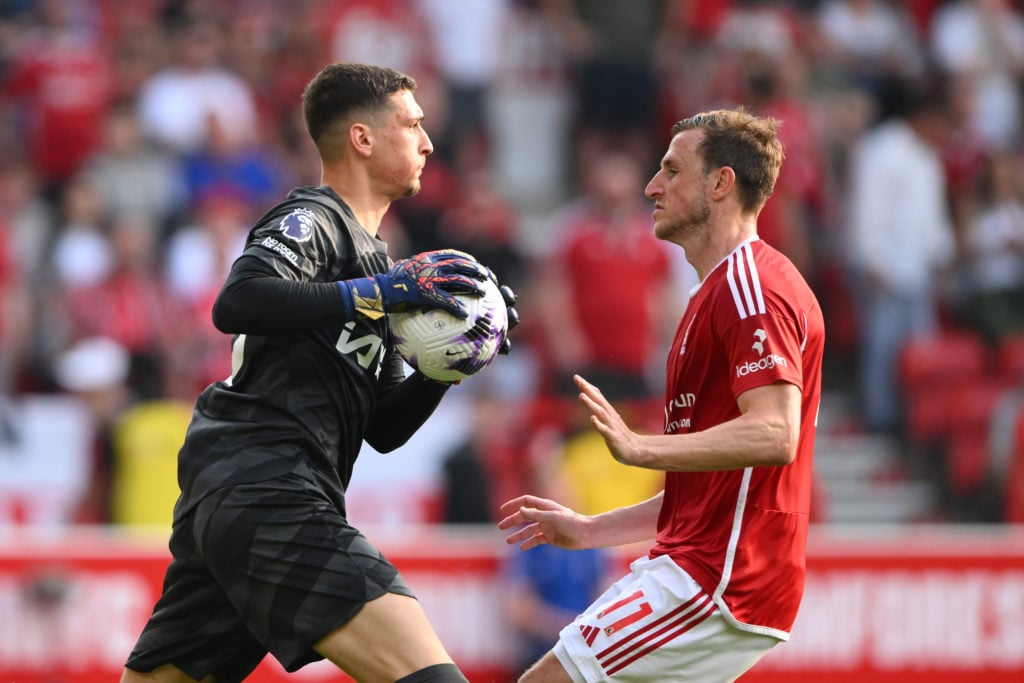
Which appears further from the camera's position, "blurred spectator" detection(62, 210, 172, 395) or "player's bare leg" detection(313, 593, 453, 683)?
"blurred spectator" detection(62, 210, 172, 395)

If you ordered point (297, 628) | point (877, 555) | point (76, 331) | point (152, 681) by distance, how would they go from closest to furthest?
point (297, 628), point (152, 681), point (877, 555), point (76, 331)

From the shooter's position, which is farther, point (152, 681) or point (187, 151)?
point (187, 151)

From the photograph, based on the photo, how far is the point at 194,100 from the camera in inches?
478

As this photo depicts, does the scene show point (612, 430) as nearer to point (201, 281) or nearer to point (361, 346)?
point (361, 346)

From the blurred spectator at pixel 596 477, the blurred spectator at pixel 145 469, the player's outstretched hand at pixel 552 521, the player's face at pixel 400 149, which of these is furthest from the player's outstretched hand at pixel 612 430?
the blurred spectator at pixel 145 469

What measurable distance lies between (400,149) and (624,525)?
150 centimetres

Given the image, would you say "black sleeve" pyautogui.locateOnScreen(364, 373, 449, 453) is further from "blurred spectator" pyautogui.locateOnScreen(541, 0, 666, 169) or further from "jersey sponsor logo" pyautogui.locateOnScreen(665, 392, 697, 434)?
"blurred spectator" pyautogui.locateOnScreen(541, 0, 666, 169)

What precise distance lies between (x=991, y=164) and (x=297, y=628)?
374 inches

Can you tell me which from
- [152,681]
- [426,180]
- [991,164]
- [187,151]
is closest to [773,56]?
[991,164]

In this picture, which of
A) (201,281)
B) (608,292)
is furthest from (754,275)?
(201,281)

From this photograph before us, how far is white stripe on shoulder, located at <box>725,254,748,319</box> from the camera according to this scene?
471 cm

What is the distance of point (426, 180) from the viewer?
12266mm

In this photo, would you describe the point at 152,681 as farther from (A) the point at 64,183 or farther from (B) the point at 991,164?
(B) the point at 991,164

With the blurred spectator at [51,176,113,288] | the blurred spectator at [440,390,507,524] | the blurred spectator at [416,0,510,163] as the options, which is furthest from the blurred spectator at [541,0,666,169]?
the blurred spectator at [51,176,113,288]
